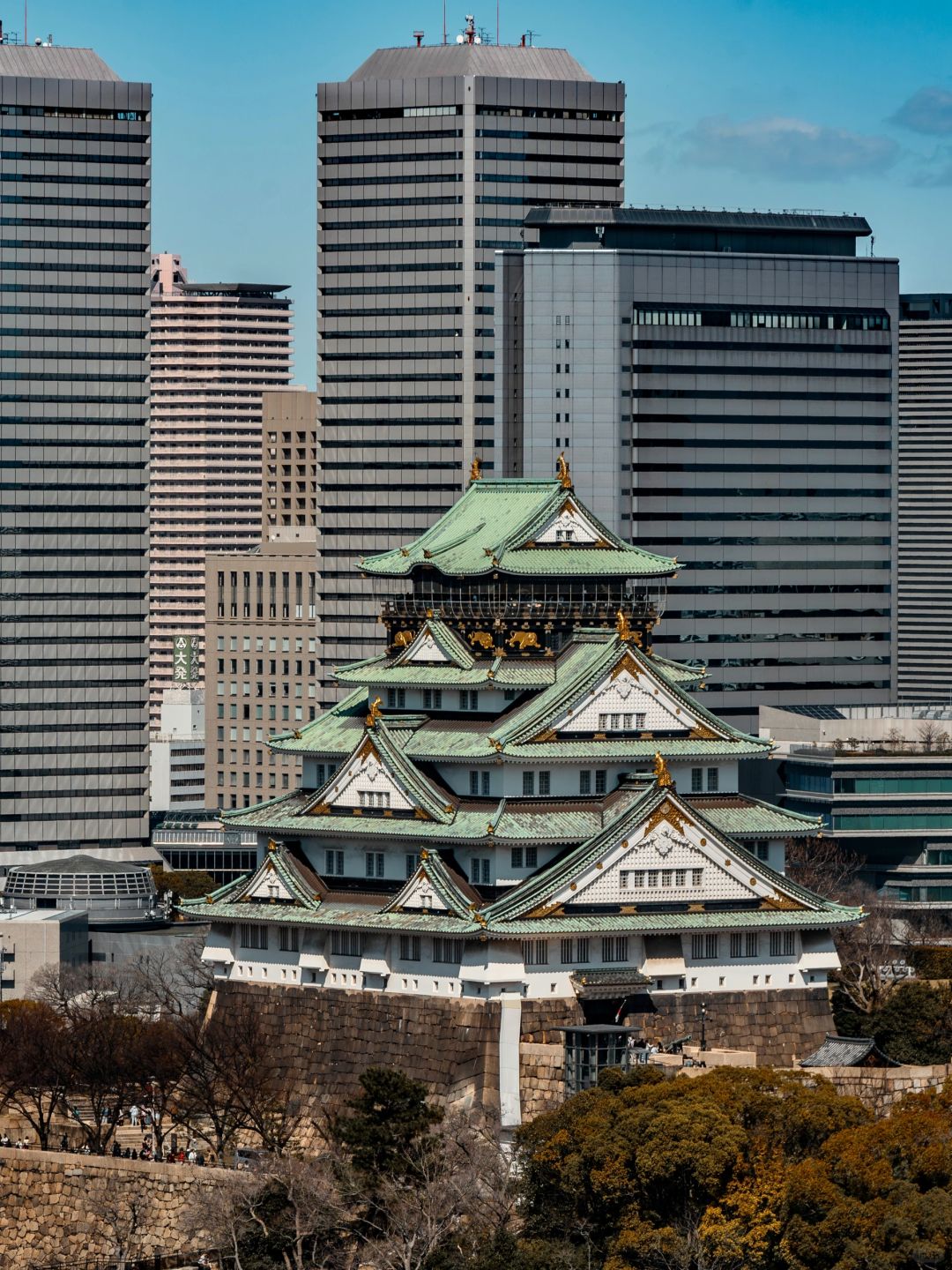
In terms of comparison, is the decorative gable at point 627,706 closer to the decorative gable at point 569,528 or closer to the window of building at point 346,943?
the decorative gable at point 569,528

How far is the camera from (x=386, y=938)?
6442 inches

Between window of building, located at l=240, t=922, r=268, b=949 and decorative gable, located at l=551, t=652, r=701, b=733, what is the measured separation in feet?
56.1

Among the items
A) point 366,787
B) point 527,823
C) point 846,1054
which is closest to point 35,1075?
point 366,787

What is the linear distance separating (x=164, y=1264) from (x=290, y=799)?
32.2 metres

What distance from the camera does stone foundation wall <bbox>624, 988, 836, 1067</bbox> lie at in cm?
16025

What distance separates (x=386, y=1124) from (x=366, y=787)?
27.3 meters

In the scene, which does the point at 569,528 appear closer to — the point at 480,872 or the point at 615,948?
the point at 480,872

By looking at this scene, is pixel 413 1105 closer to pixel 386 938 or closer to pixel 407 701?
pixel 386 938

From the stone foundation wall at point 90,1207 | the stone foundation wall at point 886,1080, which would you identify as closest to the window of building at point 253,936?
the stone foundation wall at point 90,1207

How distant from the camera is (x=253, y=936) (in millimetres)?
170500

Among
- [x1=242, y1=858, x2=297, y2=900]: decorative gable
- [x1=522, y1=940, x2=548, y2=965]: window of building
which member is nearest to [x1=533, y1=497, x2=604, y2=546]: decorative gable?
[x1=242, y1=858, x2=297, y2=900]: decorative gable

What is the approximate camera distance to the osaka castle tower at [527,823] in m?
160

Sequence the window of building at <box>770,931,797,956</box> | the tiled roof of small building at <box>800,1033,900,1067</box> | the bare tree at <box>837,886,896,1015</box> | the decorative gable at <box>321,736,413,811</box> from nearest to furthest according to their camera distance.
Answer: the tiled roof of small building at <box>800,1033,900,1067</box>, the window of building at <box>770,931,797,956</box>, the decorative gable at <box>321,736,413,811</box>, the bare tree at <box>837,886,896,1015</box>

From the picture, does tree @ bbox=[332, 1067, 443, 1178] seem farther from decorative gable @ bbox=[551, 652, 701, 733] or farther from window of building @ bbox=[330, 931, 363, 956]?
decorative gable @ bbox=[551, 652, 701, 733]
